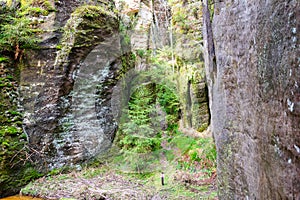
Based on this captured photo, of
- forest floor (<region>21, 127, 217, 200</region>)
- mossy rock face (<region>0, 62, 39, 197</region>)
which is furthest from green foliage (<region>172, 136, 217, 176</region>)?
mossy rock face (<region>0, 62, 39, 197</region>)

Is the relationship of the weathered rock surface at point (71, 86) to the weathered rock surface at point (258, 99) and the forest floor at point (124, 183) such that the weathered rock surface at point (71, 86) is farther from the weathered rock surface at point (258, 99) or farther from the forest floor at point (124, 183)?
the weathered rock surface at point (258, 99)

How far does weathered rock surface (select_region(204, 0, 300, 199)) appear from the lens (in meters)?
1.17

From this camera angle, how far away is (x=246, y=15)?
73.3 inches

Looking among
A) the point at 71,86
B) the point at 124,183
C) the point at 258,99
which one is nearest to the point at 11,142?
the point at 71,86

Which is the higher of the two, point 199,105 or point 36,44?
point 36,44

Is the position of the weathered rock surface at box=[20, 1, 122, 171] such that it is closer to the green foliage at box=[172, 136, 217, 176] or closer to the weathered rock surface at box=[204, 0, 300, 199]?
the green foliage at box=[172, 136, 217, 176]

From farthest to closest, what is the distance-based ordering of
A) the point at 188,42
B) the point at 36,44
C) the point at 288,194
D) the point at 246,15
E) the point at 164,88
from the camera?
the point at 164,88 < the point at 188,42 < the point at 36,44 < the point at 246,15 < the point at 288,194

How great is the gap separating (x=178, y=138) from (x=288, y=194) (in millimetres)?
9190

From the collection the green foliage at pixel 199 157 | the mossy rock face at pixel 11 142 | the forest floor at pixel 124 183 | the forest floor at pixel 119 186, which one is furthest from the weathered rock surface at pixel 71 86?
the green foliage at pixel 199 157

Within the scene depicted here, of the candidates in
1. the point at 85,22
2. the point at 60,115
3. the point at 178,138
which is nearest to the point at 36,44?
the point at 85,22

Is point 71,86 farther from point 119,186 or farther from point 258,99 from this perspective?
point 258,99

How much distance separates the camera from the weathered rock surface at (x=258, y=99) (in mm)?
1171

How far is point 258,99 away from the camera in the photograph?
1652mm

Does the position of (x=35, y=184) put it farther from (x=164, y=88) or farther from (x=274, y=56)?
(x=164, y=88)
